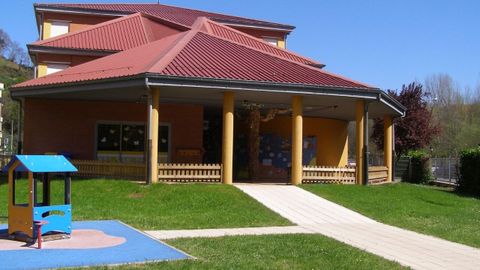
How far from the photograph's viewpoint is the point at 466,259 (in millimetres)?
9938

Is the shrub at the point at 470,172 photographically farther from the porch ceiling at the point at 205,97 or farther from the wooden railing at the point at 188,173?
the wooden railing at the point at 188,173

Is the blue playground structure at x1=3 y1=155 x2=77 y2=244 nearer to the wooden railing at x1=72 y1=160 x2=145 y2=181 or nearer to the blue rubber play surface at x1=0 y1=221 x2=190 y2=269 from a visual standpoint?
the blue rubber play surface at x1=0 y1=221 x2=190 y2=269

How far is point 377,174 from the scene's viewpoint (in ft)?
74.9

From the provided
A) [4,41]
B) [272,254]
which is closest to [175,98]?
[272,254]

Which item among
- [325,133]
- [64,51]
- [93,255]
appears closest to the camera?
[93,255]

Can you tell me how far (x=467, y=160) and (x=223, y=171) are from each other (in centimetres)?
1208

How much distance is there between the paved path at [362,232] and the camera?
9.77 m

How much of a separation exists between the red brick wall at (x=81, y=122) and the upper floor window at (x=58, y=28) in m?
9.92

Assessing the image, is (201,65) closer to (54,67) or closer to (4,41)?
(54,67)

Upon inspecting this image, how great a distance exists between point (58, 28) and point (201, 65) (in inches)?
639

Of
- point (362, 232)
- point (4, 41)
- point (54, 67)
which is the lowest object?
point (362, 232)

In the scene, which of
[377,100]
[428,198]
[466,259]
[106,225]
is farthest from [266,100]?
[466,259]

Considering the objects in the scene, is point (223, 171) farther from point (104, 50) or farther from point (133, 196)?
point (104, 50)

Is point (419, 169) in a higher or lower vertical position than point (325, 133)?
lower
